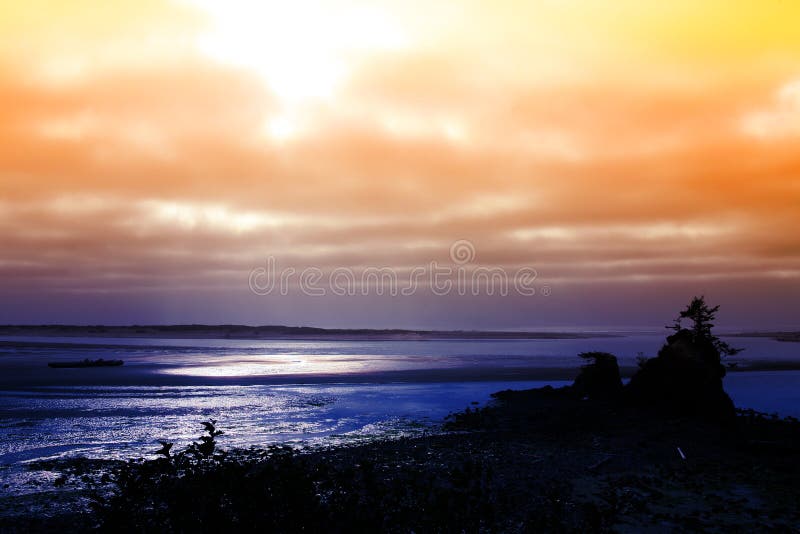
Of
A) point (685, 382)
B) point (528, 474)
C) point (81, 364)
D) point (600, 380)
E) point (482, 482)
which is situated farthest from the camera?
point (81, 364)

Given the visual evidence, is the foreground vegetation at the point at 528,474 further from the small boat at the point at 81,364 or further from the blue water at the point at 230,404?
the small boat at the point at 81,364

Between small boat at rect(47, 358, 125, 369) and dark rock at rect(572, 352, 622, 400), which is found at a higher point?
dark rock at rect(572, 352, 622, 400)

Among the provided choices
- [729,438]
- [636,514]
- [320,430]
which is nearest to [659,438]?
[729,438]

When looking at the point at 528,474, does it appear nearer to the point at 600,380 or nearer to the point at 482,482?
the point at 482,482

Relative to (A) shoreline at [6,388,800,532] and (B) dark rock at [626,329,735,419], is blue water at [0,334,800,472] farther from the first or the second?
(B) dark rock at [626,329,735,419]

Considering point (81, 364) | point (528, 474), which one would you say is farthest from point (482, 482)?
point (81, 364)

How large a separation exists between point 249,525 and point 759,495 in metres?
12.7

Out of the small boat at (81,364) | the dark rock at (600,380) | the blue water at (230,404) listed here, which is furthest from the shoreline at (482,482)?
the small boat at (81,364)

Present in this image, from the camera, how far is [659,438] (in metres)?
21.5

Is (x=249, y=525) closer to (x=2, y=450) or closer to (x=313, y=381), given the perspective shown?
(x=2, y=450)

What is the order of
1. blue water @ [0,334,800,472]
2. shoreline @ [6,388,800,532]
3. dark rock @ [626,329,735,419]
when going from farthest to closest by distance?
dark rock @ [626,329,735,419], blue water @ [0,334,800,472], shoreline @ [6,388,800,532]

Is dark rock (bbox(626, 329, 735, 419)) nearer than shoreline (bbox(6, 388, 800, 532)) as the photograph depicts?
No

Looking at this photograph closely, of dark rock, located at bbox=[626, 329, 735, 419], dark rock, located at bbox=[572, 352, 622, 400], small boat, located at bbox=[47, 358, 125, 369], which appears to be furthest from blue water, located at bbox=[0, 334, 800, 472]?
dark rock, located at bbox=[626, 329, 735, 419]

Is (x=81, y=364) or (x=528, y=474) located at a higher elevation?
(x=528, y=474)
